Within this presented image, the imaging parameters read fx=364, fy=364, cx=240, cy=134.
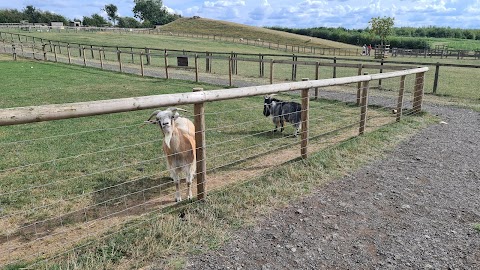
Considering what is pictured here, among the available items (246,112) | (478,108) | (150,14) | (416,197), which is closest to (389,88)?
(478,108)

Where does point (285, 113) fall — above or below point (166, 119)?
below

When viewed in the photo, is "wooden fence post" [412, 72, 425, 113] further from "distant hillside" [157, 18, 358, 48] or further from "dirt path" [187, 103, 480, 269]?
"distant hillside" [157, 18, 358, 48]

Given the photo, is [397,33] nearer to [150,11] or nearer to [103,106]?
[150,11]

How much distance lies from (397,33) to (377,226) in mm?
115458

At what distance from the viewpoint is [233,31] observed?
8588 centimetres

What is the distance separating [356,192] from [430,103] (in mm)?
8645

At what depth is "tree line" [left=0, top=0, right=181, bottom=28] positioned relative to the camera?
98.6 m

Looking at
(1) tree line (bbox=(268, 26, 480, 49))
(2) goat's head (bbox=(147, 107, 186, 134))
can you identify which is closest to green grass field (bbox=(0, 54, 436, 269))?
(2) goat's head (bbox=(147, 107, 186, 134))

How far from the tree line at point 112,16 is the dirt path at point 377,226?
108326 mm

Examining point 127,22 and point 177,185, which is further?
point 127,22

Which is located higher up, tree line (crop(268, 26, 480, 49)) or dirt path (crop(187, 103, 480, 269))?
tree line (crop(268, 26, 480, 49))

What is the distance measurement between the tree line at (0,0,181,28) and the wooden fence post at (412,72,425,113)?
106m

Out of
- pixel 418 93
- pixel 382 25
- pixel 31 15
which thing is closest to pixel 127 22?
pixel 31 15

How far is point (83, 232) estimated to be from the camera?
3770mm
